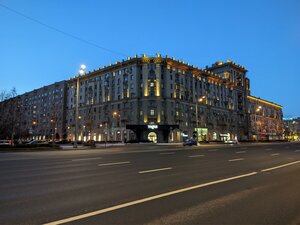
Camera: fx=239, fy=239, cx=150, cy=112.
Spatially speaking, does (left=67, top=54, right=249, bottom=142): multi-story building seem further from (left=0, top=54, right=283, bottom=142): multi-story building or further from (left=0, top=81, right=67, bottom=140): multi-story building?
(left=0, top=81, right=67, bottom=140): multi-story building

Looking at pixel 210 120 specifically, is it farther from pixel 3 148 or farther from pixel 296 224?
pixel 296 224

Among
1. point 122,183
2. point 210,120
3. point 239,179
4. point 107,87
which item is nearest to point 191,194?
point 122,183

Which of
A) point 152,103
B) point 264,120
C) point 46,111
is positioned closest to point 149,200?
point 152,103

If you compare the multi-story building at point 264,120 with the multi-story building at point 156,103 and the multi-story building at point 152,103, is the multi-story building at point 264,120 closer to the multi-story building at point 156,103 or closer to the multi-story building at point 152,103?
the multi-story building at point 156,103

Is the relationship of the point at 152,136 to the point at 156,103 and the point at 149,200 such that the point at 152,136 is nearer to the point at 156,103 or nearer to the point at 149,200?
the point at 156,103

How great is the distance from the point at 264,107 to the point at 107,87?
88638 millimetres

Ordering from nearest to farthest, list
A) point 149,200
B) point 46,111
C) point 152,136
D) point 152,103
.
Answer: point 149,200, point 152,136, point 152,103, point 46,111

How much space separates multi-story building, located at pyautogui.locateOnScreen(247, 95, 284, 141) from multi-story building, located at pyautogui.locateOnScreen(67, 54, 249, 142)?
21362 mm

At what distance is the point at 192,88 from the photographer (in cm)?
8344

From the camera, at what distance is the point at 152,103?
71.9 metres

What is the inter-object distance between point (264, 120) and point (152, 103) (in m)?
80.4

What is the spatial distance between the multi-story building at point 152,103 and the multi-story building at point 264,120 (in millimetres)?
21362

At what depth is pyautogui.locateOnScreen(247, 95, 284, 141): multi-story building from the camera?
115250mm

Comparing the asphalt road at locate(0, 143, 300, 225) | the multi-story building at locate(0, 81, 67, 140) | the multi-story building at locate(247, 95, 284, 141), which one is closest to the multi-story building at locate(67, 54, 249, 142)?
the multi-story building at locate(0, 81, 67, 140)
